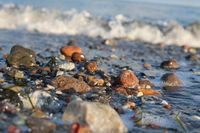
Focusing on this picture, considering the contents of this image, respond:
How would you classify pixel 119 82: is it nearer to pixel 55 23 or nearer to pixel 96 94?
pixel 96 94

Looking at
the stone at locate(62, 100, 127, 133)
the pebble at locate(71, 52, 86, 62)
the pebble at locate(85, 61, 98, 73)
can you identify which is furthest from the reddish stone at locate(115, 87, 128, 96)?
the pebble at locate(71, 52, 86, 62)

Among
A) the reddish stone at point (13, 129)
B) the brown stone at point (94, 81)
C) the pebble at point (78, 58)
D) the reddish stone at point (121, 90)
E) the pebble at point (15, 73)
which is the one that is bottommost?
the pebble at point (78, 58)

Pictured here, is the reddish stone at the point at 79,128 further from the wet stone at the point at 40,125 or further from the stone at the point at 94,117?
the wet stone at the point at 40,125

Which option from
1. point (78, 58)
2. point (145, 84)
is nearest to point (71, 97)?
point (145, 84)

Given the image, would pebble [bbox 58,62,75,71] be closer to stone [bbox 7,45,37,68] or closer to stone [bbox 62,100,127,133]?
stone [bbox 7,45,37,68]

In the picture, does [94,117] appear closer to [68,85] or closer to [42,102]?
[42,102]

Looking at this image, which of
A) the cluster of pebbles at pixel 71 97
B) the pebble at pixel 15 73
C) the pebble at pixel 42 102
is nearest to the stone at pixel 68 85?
the cluster of pebbles at pixel 71 97

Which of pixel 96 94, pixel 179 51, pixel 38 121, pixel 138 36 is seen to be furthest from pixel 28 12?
pixel 38 121
